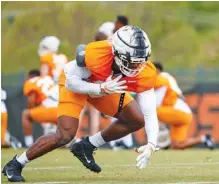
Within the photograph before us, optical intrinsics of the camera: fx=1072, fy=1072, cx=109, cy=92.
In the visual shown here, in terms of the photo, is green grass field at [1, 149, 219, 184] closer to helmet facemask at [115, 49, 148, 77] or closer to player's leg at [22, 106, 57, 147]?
A: helmet facemask at [115, 49, 148, 77]

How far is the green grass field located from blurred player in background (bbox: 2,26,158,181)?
0.33 m

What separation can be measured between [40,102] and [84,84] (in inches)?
282

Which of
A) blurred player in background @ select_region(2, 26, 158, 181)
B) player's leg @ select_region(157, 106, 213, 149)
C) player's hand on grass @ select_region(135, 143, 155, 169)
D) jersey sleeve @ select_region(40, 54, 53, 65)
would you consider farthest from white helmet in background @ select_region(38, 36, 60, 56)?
player's hand on grass @ select_region(135, 143, 155, 169)

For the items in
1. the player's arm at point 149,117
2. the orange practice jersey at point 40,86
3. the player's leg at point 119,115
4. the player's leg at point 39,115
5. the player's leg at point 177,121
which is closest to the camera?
the player's arm at point 149,117

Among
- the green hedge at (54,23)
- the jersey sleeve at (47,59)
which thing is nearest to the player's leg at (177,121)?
the jersey sleeve at (47,59)

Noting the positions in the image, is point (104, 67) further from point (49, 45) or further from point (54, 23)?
point (54, 23)

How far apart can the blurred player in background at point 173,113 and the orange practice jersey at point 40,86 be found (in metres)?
1.77

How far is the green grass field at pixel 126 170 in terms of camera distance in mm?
10242

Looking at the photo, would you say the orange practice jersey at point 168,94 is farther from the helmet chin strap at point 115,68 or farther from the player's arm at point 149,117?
the helmet chin strap at point 115,68

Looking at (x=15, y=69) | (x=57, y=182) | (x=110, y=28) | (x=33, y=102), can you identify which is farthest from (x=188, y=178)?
(x=15, y=69)

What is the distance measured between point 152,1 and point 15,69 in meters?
6.23

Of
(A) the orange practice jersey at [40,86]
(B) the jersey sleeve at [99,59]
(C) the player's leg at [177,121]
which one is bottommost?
(C) the player's leg at [177,121]

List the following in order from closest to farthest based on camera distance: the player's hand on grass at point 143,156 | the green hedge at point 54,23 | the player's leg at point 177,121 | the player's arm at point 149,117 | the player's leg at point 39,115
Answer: the player's hand on grass at point 143,156
the player's arm at point 149,117
the player's leg at point 177,121
the player's leg at point 39,115
the green hedge at point 54,23

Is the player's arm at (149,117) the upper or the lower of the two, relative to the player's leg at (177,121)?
upper
